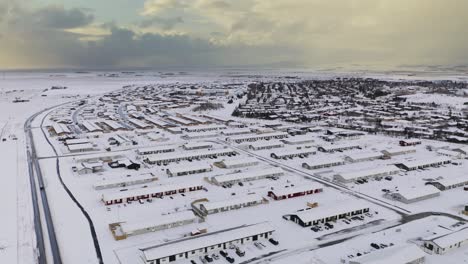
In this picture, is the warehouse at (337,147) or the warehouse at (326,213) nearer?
the warehouse at (326,213)

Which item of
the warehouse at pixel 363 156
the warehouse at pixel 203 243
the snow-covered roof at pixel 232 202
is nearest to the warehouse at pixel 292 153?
the warehouse at pixel 363 156

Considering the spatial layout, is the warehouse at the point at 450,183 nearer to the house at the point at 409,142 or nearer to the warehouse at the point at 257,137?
the house at the point at 409,142

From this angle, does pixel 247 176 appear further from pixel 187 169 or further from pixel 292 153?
pixel 292 153

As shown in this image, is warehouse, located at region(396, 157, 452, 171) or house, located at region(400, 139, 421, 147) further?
house, located at region(400, 139, 421, 147)

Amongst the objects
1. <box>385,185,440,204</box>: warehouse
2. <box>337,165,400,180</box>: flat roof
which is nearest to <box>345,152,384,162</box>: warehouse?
<box>337,165,400,180</box>: flat roof

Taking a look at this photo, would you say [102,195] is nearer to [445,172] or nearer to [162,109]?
[445,172]

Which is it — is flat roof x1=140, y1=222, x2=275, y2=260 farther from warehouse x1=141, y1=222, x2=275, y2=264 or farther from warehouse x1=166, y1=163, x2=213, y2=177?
warehouse x1=166, y1=163, x2=213, y2=177
